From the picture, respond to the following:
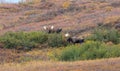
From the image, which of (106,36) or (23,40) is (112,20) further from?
(23,40)

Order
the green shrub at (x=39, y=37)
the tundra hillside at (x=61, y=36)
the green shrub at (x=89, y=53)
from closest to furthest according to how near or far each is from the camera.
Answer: the tundra hillside at (x=61, y=36)
the green shrub at (x=89, y=53)
the green shrub at (x=39, y=37)

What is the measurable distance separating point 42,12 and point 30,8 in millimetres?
6803

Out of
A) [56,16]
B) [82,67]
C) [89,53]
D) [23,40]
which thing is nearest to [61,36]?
[23,40]

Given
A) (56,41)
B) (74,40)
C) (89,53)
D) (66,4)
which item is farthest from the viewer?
(66,4)

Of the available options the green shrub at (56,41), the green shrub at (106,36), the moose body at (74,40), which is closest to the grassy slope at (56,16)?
the green shrub at (56,41)

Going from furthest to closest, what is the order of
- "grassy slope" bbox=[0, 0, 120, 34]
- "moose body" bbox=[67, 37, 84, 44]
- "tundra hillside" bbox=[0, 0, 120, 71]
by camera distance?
"grassy slope" bbox=[0, 0, 120, 34] < "moose body" bbox=[67, 37, 84, 44] < "tundra hillside" bbox=[0, 0, 120, 71]

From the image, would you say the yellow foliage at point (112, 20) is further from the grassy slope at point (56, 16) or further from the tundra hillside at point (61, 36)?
the grassy slope at point (56, 16)

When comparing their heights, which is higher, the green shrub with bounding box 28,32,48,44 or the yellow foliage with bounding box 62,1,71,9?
the green shrub with bounding box 28,32,48,44

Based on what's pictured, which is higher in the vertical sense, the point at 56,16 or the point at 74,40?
the point at 74,40

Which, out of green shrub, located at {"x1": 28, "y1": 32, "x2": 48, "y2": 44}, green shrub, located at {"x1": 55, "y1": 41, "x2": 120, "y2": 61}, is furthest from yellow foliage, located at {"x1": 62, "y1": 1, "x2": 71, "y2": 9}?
green shrub, located at {"x1": 55, "y1": 41, "x2": 120, "y2": 61}

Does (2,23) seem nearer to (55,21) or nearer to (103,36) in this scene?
(55,21)

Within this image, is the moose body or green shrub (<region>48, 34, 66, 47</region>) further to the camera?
green shrub (<region>48, 34, 66, 47</region>)

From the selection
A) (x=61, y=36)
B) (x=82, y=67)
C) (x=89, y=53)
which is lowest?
(x=61, y=36)

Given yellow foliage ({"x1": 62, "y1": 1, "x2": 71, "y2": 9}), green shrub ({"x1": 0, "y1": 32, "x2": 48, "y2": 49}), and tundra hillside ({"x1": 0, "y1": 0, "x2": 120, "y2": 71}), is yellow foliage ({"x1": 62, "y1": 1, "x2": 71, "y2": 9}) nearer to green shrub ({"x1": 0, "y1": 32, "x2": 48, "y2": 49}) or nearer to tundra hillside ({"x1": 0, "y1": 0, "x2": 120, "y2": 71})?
tundra hillside ({"x1": 0, "y1": 0, "x2": 120, "y2": 71})
